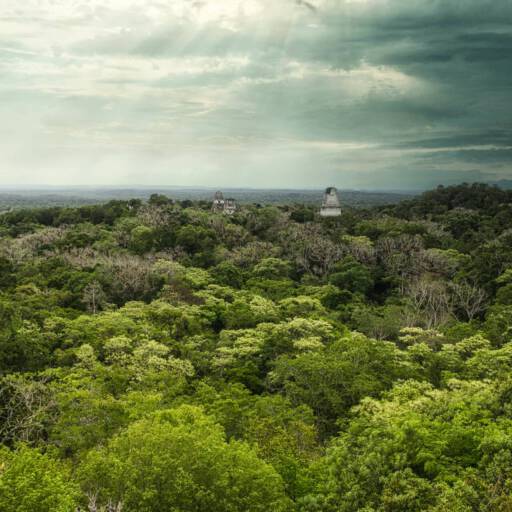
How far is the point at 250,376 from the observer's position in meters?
28.5

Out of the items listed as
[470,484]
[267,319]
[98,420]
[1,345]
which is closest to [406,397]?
[470,484]

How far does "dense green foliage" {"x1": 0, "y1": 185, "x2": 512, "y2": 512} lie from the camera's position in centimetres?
1452

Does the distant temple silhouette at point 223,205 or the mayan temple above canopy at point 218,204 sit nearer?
the distant temple silhouette at point 223,205

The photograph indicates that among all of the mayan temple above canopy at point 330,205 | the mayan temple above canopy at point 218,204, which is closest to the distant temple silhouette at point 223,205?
the mayan temple above canopy at point 218,204

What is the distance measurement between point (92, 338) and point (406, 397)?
18.0 metres

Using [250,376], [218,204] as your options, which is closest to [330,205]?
[218,204]

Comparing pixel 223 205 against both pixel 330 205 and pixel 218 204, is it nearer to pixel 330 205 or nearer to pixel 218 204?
pixel 218 204

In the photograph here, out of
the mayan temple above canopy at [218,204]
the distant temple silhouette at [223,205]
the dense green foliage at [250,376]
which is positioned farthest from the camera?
the mayan temple above canopy at [218,204]

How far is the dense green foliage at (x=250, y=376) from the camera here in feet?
47.6

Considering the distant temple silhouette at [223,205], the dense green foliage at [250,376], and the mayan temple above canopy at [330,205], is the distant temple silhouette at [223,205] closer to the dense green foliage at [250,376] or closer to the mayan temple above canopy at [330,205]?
the mayan temple above canopy at [330,205]

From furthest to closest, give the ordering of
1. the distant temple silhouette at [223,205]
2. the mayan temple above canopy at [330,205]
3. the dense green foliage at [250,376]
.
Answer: the mayan temple above canopy at [330,205]
the distant temple silhouette at [223,205]
the dense green foliage at [250,376]

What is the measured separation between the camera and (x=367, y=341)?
A: 95.1ft

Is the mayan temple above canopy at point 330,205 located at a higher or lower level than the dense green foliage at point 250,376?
higher

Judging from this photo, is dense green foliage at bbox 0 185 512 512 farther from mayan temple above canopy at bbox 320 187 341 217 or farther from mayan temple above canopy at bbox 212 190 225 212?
mayan temple above canopy at bbox 320 187 341 217
